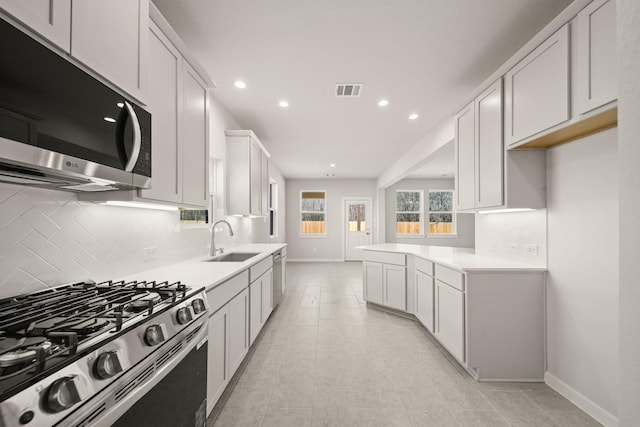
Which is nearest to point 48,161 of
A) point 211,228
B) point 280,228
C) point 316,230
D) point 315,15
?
point 315,15

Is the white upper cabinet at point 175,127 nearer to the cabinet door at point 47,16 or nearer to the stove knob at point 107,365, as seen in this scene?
the cabinet door at point 47,16

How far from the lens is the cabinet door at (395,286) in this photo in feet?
12.2

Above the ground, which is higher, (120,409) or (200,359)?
(120,409)

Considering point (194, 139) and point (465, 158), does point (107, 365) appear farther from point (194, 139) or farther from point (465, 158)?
point (465, 158)

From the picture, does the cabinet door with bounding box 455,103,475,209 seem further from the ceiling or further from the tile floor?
the tile floor

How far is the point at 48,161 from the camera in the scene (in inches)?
35.2

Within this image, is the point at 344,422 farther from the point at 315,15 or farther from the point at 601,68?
the point at 315,15

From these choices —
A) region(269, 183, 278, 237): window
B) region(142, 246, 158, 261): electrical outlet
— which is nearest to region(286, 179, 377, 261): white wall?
region(269, 183, 278, 237): window

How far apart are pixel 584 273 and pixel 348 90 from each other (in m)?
2.66

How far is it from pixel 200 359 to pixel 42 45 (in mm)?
1468

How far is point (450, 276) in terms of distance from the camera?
2584 mm

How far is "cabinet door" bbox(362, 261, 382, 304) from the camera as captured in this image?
4.02m

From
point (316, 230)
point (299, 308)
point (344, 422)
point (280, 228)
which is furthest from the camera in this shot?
point (316, 230)

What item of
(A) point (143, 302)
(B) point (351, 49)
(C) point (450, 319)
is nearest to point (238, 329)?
(A) point (143, 302)
